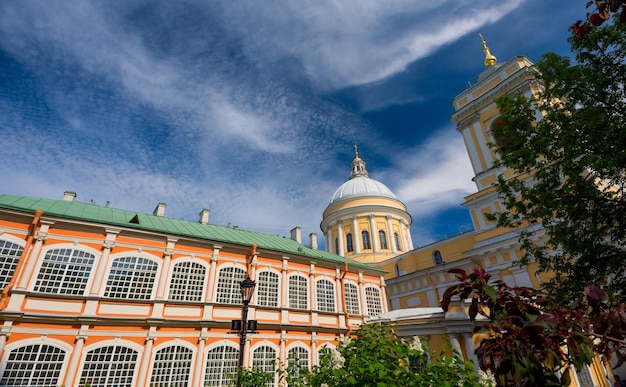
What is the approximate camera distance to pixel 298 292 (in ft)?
67.6

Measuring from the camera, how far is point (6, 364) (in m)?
12.4

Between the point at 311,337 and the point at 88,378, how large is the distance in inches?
462

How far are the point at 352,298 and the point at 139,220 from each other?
15776 millimetres

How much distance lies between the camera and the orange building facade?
13.3 metres

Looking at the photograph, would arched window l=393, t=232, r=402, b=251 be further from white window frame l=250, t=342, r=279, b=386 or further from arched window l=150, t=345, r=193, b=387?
arched window l=150, t=345, r=193, b=387

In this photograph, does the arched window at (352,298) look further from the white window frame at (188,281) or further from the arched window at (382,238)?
the arched window at (382,238)

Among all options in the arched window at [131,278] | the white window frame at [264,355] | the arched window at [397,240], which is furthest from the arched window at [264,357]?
the arched window at [397,240]

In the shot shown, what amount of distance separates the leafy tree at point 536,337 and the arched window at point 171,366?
16801 mm

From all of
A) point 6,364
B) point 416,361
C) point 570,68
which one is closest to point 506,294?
point 416,361

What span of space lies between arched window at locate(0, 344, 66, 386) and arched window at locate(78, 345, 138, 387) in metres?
1.01

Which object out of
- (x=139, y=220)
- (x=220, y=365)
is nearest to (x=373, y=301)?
(x=220, y=365)

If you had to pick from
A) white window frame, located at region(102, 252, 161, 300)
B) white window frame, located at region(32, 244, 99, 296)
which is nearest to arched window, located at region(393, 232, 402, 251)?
white window frame, located at region(102, 252, 161, 300)

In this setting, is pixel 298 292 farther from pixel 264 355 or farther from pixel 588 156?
pixel 588 156

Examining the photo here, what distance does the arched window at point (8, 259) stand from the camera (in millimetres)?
13407
